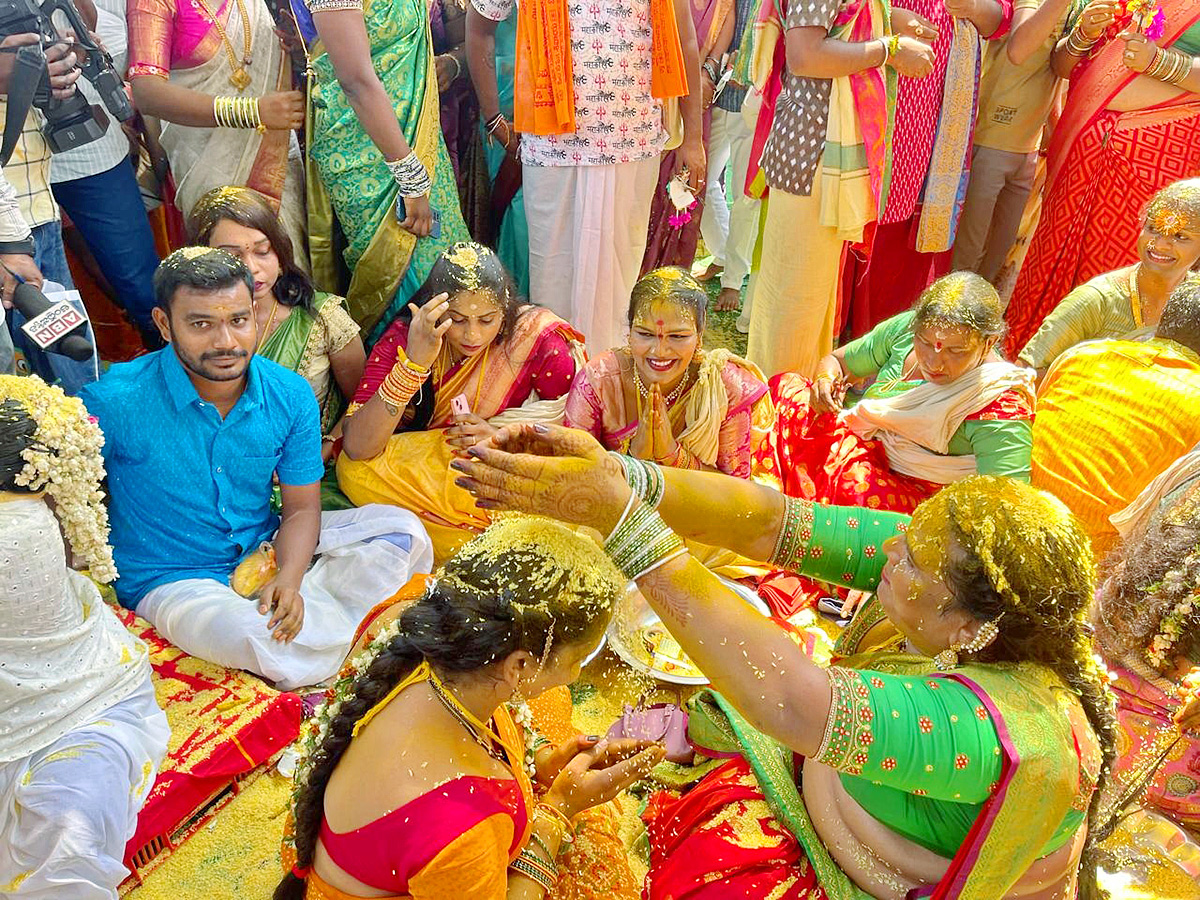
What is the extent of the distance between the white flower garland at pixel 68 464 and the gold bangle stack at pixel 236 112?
5.40 feet

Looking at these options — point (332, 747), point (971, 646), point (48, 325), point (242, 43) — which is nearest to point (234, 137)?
point (242, 43)

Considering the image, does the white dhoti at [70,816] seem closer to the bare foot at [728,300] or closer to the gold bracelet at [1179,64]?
the bare foot at [728,300]

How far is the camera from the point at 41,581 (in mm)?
2102

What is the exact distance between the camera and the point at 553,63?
393 centimetres

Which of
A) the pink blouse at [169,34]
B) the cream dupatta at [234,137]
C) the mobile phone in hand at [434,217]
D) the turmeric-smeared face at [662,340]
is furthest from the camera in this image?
the mobile phone in hand at [434,217]

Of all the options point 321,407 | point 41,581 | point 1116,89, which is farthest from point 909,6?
point 41,581

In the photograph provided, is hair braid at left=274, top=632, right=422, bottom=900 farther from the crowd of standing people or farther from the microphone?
the microphone

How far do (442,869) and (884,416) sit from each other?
7.74ft

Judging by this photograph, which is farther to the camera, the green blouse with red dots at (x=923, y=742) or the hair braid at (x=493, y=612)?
the hair braid at (x=493, y=612)

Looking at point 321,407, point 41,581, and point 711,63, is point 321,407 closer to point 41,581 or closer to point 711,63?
point 41,581

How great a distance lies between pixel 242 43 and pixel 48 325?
1.48 m

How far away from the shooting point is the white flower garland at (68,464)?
83.8 inches

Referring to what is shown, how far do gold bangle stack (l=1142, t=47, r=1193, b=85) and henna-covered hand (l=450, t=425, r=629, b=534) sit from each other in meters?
3.93

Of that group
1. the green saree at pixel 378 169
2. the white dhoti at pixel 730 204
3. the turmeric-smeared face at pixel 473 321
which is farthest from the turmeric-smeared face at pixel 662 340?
the white dhoti at pixel 730 204
